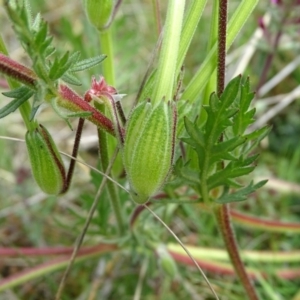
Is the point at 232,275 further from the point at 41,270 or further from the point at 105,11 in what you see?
the point at 105,11

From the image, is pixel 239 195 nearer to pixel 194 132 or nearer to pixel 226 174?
pixel 226 174

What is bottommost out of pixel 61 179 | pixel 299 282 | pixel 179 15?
pixel 299 282

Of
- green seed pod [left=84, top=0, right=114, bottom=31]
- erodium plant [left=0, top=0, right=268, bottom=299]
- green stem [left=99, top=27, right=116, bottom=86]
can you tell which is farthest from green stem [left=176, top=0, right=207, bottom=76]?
green stem [left=99, top=27, right=116, bottom=86]

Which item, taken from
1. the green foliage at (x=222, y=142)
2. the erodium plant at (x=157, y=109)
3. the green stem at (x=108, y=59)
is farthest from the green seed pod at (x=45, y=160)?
the green stem at (x=108, y=59)

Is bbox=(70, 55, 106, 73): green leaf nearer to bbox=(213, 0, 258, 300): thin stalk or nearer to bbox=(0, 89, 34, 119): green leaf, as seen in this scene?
bbox=(0, 89, 34, 119): green leaf

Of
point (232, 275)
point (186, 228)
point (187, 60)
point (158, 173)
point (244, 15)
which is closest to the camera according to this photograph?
point (158, 173)

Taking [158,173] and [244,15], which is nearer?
[158,173]

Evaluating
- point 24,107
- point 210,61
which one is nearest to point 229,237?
point 210,61

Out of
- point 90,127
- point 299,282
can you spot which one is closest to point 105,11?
point 299,282
